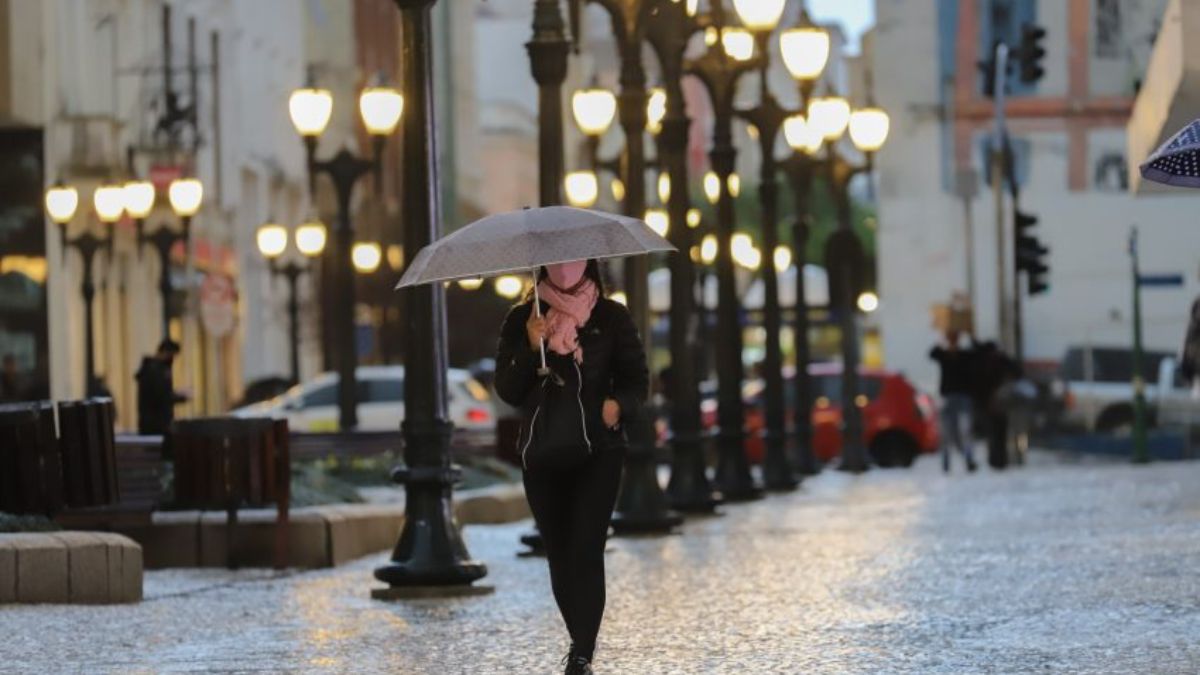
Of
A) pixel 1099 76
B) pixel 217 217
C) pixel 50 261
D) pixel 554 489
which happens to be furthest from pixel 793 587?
pixel 1099 76

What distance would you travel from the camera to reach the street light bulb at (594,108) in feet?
86.8

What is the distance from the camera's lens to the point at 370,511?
21594mm

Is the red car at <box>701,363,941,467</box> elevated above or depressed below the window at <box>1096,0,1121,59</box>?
below

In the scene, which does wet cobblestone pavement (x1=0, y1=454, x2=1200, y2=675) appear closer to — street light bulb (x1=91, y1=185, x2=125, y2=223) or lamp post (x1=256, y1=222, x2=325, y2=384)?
street light bulb (x1=91, y1=185, x2=125, y2=223)

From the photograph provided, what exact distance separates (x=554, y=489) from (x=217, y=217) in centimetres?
4568

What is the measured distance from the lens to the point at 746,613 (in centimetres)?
1473

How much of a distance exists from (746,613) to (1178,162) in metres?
2.93

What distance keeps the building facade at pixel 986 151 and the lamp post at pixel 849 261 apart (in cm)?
2246

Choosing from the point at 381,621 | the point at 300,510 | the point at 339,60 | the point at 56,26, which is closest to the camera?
the point at 381,621

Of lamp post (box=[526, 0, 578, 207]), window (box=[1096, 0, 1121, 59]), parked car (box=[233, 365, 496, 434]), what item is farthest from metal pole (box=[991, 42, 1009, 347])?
lamp post (box=[526, 0, 578, 207])

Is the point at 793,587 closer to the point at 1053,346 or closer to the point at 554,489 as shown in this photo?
the point at 554,489

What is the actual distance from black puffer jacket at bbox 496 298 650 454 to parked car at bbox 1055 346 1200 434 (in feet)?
110

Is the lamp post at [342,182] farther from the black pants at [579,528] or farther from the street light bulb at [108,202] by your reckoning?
the black pants at [579,528]

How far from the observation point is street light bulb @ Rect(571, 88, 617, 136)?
26.5 meters
